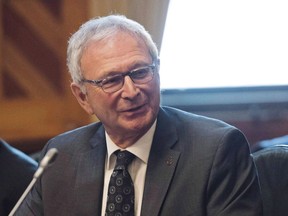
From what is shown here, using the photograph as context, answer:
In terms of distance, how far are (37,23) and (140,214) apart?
1.87 metres

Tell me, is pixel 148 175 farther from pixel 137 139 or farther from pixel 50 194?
pixel 50 194

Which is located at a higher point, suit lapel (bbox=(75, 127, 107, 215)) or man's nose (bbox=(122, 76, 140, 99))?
man's nose (bbox=(122, 76, 140, 99))

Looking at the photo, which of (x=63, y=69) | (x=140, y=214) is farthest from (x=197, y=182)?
(x=63, y=69)

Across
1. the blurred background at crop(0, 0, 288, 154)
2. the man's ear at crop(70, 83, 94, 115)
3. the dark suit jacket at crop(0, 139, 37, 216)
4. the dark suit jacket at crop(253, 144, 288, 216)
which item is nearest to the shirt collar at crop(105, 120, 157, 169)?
the man's ear at crop(70, 83, 94, 115)

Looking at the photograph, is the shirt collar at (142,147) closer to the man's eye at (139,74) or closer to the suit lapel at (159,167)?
the suit lapel at (159,167)

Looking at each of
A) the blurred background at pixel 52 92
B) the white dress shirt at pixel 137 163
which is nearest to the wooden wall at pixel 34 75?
the blurred background at pixel 52 92

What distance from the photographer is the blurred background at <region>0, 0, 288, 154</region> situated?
133 inches

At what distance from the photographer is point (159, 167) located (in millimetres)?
2021

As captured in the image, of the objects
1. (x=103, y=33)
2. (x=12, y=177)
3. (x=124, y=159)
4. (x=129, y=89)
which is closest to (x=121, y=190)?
(x=124, y=159)

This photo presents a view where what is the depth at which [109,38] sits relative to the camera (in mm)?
2012

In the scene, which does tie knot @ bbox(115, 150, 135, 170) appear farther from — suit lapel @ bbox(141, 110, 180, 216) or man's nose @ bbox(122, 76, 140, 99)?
man's nose @ bbox(122, 76, 140, 99)

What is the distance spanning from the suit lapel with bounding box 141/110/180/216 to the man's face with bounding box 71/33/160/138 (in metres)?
0.08

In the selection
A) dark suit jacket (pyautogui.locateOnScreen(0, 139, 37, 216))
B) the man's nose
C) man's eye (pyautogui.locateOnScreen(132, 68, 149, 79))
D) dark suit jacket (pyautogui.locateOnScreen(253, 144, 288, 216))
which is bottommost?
dark suit jacket (pyautogui.locateOnScreen(0, 139, 37, 216))

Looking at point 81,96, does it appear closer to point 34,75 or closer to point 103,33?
point 103,33
